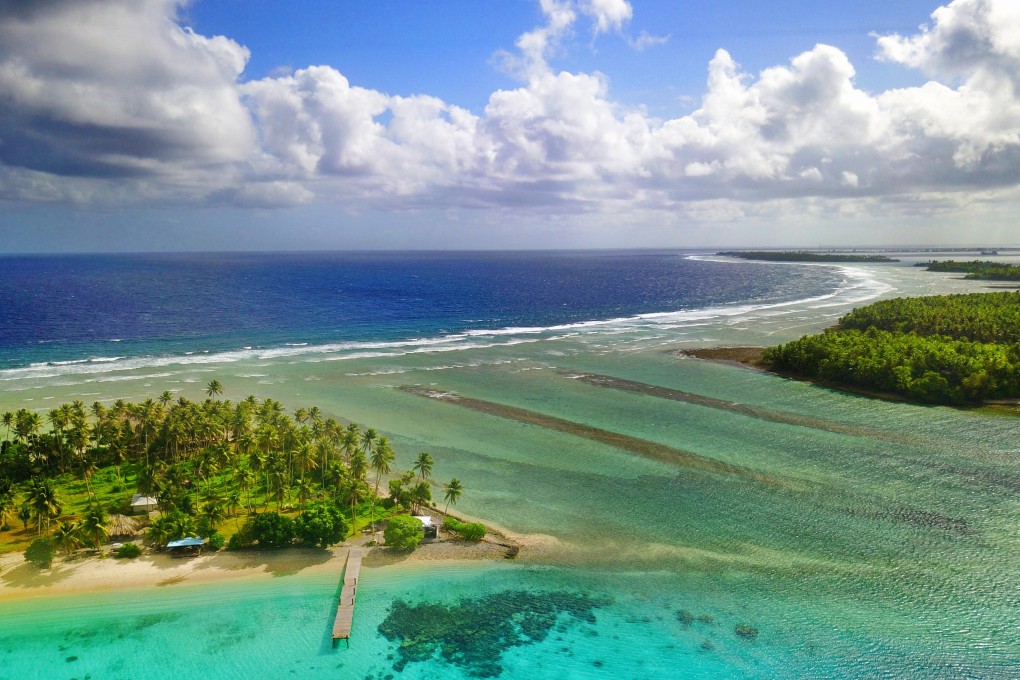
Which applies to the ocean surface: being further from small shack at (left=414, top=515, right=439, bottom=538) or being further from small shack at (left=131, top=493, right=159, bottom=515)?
small shack at (left=131, top=493, right=159, bottom=515)

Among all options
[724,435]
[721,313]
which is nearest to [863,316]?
[721,313]

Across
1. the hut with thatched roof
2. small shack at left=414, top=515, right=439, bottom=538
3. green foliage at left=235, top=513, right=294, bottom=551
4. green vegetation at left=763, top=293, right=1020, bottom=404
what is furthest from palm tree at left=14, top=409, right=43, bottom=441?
green vegetation at left=763, top=293, right=1020, bottom=404

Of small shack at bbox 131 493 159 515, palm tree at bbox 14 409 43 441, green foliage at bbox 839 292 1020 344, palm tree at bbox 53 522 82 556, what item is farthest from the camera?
green foliage at bbox 839 292 1020 344

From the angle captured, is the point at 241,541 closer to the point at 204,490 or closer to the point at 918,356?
the point at 204,490

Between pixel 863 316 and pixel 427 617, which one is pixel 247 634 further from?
pixel 863 316

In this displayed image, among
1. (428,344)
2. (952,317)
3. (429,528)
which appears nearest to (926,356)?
(952,317)
